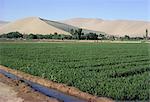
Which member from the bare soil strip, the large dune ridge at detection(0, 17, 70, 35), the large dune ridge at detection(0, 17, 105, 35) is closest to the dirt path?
the bare soil strip

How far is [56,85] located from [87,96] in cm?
346

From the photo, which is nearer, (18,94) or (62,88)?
(18,94)

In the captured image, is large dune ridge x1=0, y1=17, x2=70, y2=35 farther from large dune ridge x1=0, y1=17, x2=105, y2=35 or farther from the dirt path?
the dirt path

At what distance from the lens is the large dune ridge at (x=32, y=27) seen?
490 ft

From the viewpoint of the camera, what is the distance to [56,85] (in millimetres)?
17031

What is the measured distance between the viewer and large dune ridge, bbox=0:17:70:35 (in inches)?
5881

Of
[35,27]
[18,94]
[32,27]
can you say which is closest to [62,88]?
[18,94]

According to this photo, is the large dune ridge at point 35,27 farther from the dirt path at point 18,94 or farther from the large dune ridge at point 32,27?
the dirt path at point 18,94

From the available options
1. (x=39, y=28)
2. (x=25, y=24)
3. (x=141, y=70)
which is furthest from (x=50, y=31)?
(x=141, y=70)

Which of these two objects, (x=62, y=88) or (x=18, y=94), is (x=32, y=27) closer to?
(x=62, y=88)

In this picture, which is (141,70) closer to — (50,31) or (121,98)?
(121,98)

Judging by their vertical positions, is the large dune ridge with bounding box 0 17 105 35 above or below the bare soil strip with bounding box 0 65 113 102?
above

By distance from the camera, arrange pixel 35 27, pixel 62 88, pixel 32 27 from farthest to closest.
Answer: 1. pixel 32 27
2. pixel 35 27
3. pixel 62 88

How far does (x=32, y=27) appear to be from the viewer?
162m
